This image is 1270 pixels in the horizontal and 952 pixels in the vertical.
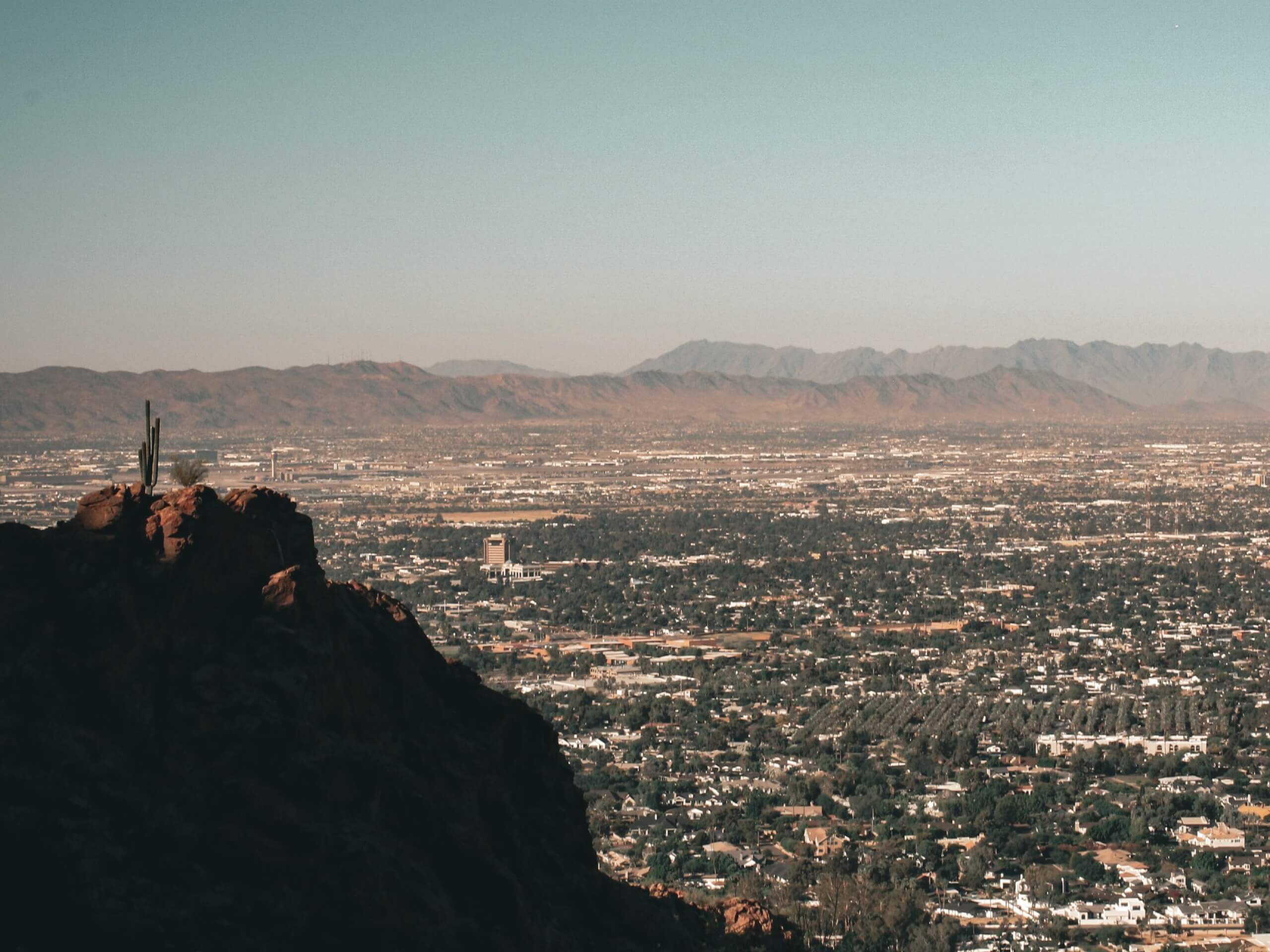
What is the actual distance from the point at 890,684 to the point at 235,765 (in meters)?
38.9

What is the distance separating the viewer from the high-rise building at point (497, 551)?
89.5 m

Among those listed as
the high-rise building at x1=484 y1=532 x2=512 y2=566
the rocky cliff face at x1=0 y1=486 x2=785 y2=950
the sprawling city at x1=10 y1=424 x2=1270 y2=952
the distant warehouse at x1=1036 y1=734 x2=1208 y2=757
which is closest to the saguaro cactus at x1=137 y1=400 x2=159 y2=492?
the rocky cliff face at x1=0 y1=486 x2=785 y2=950

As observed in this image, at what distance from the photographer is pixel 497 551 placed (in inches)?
3612

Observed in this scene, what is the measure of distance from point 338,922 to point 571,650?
1781 inches

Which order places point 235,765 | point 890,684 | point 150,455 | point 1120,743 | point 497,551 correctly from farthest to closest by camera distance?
1. point 497,551
2. point 890,684
3. point 1120,743
4. point 150,455
5. point 235,765

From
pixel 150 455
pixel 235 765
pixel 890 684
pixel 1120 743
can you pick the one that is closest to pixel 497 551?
pixel 890 684

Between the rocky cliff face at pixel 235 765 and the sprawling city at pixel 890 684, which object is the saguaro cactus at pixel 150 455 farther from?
the sprawling city at pixel 890 684

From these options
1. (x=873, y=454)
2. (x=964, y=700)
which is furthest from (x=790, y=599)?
(x=873, y=454)

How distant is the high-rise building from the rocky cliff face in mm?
69942

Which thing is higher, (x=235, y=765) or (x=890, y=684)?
(x=235, y=765)

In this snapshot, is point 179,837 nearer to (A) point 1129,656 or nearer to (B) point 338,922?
(B) point 338,922

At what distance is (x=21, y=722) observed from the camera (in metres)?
14.8

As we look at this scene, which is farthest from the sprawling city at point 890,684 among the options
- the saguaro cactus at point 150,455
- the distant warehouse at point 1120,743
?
the saguaro cactus at point 150,455

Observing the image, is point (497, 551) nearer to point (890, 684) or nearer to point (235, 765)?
point (890, 684)
